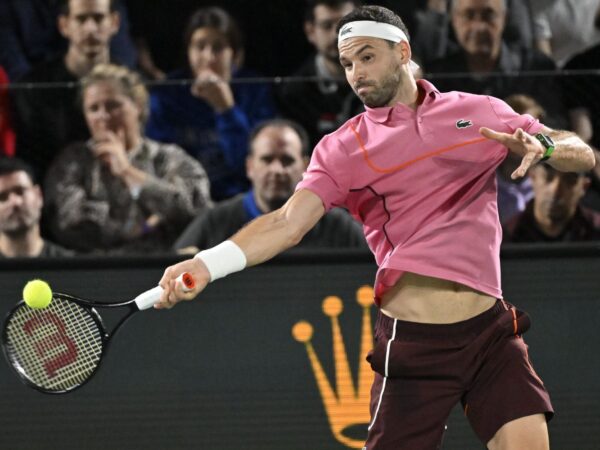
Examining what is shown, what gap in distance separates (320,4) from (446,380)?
3.41 meters

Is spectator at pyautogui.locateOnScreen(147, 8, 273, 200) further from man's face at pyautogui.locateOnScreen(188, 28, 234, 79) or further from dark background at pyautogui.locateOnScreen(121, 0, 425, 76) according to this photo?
dark background at pyautogui.locateOnScreen(121, 0, 425, 76)

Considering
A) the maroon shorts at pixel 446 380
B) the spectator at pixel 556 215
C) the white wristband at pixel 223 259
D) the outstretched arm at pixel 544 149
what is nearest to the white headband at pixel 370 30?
the outstretched arm at pixel 544 149

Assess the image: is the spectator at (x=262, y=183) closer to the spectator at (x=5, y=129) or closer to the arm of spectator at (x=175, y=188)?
the arm of spectator at (x=175, y=188)

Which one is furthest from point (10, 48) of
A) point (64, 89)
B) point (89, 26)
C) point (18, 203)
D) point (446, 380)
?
point (446, 380)

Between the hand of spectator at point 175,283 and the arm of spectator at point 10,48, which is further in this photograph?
the arm of spectator at point 10,48

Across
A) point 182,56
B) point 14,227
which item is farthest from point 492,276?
point 182,56

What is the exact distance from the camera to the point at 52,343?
4371 mm

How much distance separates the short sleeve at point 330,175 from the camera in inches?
150

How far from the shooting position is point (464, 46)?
21.0 feet

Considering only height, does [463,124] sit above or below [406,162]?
above

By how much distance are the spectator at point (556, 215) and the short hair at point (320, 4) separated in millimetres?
1657

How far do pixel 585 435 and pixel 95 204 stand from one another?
2.77 metres

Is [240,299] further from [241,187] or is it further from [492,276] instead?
[492,276]

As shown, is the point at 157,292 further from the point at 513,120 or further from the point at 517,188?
the point at 517,188
